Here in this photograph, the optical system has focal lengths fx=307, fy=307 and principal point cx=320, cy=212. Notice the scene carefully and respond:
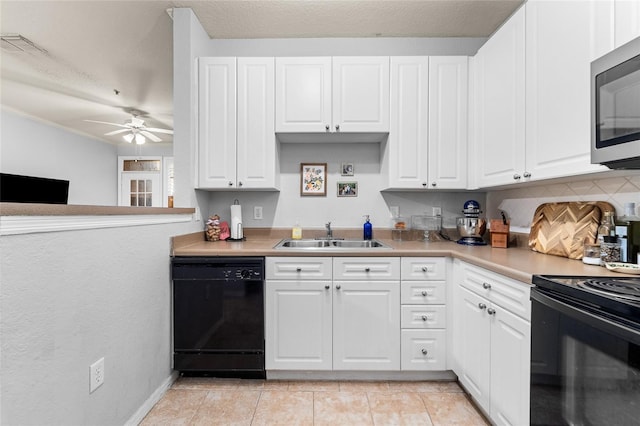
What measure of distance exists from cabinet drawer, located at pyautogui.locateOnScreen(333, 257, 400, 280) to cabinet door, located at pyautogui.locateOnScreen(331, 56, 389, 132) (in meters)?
0.99

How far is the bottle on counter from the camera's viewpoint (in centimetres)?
146

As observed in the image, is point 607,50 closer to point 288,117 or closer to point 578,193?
point 578,193

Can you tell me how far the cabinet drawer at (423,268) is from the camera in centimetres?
200

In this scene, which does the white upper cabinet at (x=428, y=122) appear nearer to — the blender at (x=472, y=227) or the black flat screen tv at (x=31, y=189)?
the blender at (x=472, y=227)

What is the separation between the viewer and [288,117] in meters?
2.33

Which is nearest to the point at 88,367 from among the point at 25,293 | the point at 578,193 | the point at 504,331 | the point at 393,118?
the point at 25,293

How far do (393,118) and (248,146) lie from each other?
1.12 m

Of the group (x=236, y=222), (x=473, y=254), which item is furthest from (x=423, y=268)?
(x=236, y=222)

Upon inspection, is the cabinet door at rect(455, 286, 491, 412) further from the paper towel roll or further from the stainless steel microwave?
the paper towel roll

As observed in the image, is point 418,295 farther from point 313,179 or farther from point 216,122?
point 216,122

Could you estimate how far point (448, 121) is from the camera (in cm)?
232

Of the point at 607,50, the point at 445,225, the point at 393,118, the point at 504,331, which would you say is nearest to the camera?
the point at 607,50

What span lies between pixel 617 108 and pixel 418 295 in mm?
1351

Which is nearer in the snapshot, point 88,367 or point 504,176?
point 88,367
